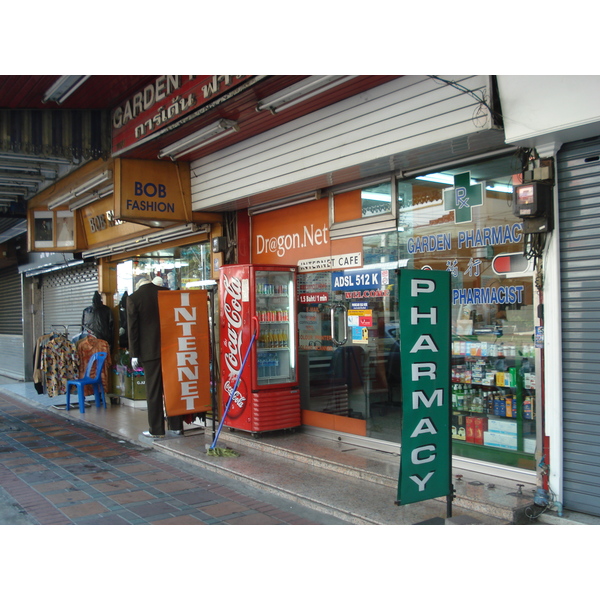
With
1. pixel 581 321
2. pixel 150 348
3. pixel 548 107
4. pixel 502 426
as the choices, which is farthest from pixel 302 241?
pixel 581 321

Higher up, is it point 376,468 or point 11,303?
point 11,303

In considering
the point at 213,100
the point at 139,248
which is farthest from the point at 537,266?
the point at 139,248

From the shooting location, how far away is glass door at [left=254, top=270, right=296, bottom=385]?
759 centimetres

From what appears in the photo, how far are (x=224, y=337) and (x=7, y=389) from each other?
31.3 feet

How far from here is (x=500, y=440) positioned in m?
5.31

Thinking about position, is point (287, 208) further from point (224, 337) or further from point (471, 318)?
point (471, 318)

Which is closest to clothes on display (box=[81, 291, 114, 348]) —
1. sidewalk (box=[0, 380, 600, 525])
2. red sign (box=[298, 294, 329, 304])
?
sidewalk (box=[0, 380, 600, 525])

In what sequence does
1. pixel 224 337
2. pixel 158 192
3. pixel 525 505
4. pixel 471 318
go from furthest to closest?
pixel 158 192
pixel 224 337
pixel 471 318
pixel 525 505

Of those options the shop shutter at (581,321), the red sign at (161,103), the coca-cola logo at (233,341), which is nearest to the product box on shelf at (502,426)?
the shop shutter at (581,321)

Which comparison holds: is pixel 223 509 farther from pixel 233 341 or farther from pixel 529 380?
pixel 529 380

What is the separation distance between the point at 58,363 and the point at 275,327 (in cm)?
545

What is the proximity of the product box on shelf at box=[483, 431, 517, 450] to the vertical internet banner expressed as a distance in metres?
3.97

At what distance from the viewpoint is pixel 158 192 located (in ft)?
28.1

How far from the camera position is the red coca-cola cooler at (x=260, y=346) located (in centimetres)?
732
